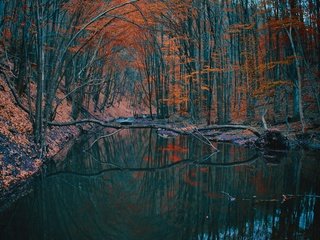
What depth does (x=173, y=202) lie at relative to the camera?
739 centimetres

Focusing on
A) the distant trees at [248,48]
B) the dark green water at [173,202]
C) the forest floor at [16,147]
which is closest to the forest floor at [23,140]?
the forest floor at [16,147]

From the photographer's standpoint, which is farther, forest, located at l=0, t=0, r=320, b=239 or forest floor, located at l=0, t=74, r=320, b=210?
forest, located at l=0, t=0, r=320, b=239

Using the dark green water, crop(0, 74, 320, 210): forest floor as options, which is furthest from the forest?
the dark green water

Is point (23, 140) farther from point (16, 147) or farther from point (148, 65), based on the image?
point (148, 65)

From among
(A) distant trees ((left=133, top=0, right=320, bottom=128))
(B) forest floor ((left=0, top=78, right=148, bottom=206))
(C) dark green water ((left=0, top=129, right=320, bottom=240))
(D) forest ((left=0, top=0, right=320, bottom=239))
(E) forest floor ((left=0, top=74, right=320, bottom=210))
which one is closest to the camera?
(C) dark green water ((left=0, top=129, right=320, bottom=240))

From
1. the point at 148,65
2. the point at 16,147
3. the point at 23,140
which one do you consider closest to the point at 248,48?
the point at 148,65

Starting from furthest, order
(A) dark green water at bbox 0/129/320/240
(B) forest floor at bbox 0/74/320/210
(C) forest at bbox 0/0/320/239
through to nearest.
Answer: (C) forest at bbox 0/0/320/239, (B) forest floor at bbox 0/74/320/210, (A) dark green water at bbox 0/129/320/240

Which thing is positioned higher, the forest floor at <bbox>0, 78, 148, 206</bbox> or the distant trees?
the distant trees

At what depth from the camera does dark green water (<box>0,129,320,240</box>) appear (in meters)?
5.67

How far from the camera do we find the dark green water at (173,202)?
5672 mm

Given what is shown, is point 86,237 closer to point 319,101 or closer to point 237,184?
point 237,184

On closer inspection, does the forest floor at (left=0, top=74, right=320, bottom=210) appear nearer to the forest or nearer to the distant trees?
the forest

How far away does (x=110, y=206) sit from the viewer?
281 inches

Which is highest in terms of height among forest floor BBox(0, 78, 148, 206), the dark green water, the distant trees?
the distant trees
